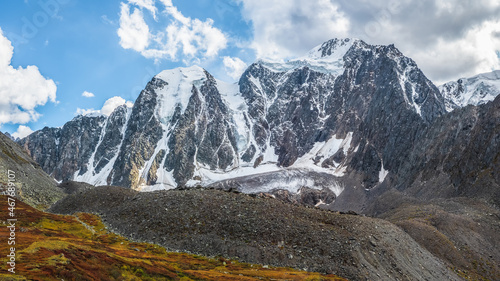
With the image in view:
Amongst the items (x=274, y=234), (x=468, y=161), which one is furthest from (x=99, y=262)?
(x=468, y=161)

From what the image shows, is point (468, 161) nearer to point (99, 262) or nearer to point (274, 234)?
point (274, 234)

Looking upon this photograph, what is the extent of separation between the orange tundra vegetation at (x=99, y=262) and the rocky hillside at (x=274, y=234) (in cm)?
→ 304

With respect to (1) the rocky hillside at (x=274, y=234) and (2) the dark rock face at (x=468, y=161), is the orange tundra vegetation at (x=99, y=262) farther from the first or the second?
(2) the dark rock face at (x=468, y=161)

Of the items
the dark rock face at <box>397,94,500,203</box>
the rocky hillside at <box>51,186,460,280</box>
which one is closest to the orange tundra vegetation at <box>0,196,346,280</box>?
the rocky hillside at <box>51,186,460,280</box>

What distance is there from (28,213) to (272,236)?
43.1 metres

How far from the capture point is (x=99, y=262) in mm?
28734

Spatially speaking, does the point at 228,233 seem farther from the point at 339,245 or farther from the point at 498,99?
the point at 498,99

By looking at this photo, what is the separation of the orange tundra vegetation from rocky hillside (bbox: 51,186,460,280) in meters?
3.04

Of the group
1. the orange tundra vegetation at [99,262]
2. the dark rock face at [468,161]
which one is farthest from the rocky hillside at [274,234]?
the dark rock face at [468,161]

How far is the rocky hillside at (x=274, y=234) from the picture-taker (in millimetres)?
Answer: 46875

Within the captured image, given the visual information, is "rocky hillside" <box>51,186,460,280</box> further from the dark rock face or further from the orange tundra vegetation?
the dark rock face

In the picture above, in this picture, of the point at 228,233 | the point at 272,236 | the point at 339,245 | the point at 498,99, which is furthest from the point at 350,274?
the point at 498,99

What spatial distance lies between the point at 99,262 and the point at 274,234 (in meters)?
27.4

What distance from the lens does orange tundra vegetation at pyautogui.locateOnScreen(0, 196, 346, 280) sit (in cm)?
2369
